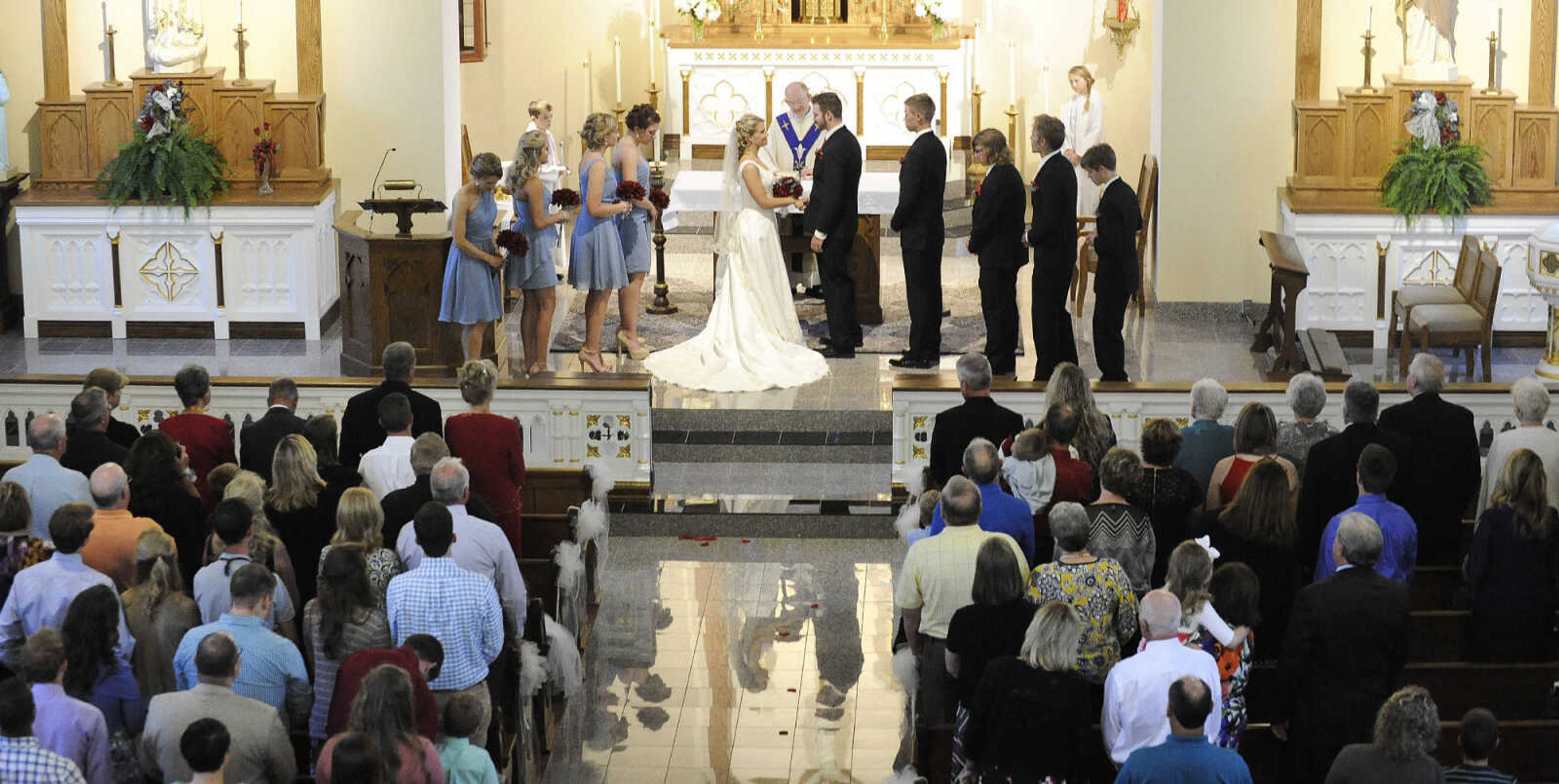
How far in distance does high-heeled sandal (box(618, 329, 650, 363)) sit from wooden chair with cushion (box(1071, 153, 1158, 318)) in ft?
11.2

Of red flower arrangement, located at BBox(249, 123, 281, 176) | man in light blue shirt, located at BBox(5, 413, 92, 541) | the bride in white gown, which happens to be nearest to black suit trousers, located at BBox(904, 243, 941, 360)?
the bride in white gown

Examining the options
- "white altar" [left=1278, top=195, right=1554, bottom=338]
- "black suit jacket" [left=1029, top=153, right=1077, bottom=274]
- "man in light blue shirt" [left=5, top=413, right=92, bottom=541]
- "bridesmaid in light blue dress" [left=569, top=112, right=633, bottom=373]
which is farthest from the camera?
"white altar" [left=1278, top=195, right=1554, bottom=338]

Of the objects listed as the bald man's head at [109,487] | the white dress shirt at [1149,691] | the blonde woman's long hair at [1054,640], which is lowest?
the white dress shirt at [1149,691]

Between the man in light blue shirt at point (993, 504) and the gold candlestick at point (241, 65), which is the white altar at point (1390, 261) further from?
the gold candlestick at point (241, 65)

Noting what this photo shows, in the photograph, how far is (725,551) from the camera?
10039 mm

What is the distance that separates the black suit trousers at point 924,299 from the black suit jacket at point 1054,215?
2.49 ft

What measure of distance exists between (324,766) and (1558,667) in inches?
152

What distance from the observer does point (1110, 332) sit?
11164 millimetres

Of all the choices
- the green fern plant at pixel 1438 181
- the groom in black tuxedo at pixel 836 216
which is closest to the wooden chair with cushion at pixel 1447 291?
the green fern plant at pixel 1438 181

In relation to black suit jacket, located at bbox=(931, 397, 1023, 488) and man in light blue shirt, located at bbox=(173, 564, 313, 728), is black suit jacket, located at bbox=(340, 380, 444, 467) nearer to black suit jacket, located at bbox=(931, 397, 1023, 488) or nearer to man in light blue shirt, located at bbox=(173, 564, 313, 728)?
black suit jacket, located at bbox=(931, 397, 1023, 488)

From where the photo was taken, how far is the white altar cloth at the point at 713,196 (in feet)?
45.9

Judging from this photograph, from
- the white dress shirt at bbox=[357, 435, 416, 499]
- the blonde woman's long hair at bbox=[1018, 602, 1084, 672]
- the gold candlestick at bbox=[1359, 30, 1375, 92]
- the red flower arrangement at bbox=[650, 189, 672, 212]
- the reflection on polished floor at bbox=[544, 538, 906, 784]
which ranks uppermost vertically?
the gold candlestick at bbox=[1359, 30, 1375, 92]

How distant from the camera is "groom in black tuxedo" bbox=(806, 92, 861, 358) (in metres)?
11.9

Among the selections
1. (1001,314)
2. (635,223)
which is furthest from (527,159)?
(1001,314)
